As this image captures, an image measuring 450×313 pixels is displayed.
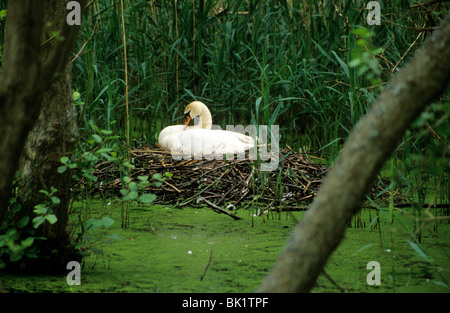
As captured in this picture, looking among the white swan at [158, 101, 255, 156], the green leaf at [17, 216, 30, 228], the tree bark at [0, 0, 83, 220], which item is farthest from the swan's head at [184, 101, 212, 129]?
the tree bark at [0, 0, 83, 220]

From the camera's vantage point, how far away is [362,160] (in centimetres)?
121

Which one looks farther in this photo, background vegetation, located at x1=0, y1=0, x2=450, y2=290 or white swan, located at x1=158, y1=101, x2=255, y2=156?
background vegetation, located at x1=0, y1=0, x2=450, y2=290

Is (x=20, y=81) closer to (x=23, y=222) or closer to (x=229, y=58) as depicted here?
(x=23, y=222)

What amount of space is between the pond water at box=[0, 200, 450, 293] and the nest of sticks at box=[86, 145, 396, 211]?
248 millimetres

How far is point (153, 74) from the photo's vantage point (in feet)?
17.3

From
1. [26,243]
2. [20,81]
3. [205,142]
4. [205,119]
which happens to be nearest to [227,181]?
[205,142]

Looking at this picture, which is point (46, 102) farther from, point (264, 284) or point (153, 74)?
point (153, 74)

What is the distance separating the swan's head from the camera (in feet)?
15.8

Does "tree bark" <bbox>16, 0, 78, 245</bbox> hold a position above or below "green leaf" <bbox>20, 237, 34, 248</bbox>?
above

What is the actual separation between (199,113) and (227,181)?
1.14 meters

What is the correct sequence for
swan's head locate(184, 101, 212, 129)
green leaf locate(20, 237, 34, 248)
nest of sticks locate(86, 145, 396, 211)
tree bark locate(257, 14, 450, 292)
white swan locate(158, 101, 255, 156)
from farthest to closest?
swan's head locate(184, 101, 212, 129) < white swan locate(158, 101, 255, 156) < nest of sticks locate(86, 145, 396, 211) < green leaf locate(20, 237, 34, 248) < tree bark locate(257, 14, 450, 292)

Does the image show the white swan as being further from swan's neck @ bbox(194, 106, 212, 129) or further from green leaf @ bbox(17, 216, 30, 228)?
green leaf @ bbox(17, 216, 30, 228)
